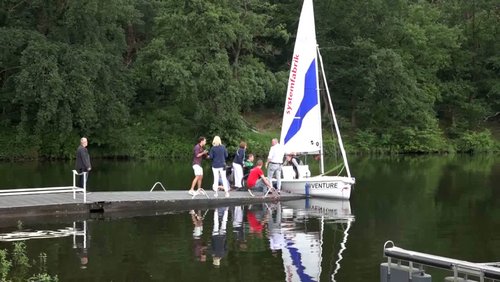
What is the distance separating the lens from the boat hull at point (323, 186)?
22.1 meters

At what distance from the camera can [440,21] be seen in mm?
58812

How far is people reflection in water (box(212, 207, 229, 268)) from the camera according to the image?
1284 centimetres

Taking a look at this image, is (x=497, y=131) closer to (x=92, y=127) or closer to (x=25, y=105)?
(x=92, y=127)

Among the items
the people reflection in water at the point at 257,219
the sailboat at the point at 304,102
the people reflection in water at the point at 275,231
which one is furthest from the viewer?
the sailboat at the point at 304,102

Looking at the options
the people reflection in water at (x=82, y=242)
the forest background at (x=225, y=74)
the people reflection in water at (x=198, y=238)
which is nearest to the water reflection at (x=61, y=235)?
the people reflection in water at (x=82, y=242)

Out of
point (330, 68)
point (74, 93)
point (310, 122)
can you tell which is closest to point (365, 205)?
point (310, 122)

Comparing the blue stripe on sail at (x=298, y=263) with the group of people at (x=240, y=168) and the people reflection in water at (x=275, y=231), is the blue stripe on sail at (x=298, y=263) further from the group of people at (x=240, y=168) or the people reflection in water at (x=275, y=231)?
the group of people at (x=240, y=168)

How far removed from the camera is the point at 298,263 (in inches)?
487

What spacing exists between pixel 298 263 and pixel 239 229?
3.81m

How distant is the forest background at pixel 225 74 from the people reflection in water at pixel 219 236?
23704mm

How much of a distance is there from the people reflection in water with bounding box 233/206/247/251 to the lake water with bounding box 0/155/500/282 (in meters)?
0.03

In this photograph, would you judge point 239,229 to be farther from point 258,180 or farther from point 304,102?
point 304,102

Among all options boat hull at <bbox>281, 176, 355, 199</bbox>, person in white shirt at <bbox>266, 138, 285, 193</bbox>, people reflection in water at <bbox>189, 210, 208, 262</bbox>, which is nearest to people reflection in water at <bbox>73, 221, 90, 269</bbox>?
people reflection in water at <bbox>189, 210, 208, 262</bbox>

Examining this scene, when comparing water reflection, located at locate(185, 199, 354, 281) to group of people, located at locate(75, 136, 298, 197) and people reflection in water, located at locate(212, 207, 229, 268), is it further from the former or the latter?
group of people, located at locate(75, 136, 298, 197)
